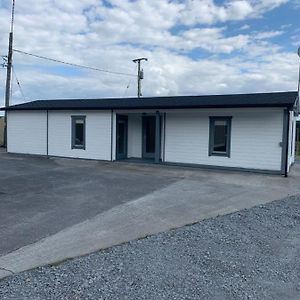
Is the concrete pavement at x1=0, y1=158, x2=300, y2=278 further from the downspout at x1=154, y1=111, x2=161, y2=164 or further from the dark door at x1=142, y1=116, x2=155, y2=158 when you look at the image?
the dark door at x1=142, y1=116, x2=155, y2=158

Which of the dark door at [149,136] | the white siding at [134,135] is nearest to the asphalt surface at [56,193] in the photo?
the dark door at [149,136]

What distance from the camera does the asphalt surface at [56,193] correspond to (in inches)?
235

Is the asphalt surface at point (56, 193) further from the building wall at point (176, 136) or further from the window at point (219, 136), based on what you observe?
the window at point (219, 136)

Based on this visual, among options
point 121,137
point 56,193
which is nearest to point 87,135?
point 121,137

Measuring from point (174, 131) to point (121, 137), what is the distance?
2.93m

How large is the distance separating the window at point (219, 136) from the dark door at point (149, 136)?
130 inches

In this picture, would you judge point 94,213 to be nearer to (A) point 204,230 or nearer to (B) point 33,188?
(A) point 204,230

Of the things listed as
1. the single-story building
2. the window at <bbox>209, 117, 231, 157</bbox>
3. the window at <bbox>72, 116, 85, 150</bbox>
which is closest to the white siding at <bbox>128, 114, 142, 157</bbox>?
the single-story building

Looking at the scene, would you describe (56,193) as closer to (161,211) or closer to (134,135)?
(161,211)

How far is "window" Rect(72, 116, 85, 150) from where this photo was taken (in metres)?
17.4

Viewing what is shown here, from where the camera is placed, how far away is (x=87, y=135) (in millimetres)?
17219

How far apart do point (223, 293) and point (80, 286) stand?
1486 millimetres

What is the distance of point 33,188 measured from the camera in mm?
9531

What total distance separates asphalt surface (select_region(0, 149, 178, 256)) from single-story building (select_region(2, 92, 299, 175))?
2568 millimetres
